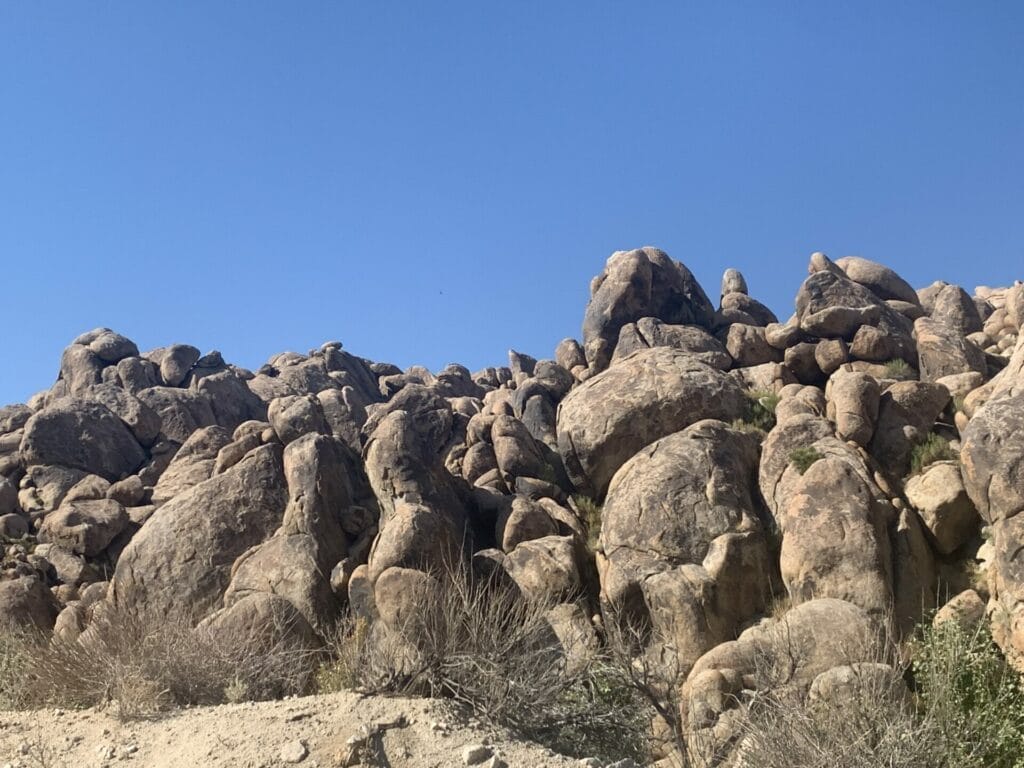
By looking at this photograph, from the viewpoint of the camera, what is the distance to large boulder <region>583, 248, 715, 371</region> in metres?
33.1

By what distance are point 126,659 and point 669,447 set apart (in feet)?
40.6

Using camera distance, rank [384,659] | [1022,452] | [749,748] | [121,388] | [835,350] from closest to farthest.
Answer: [749,748] < [384,659] < [1022,452] < [835,350] < [121,388]

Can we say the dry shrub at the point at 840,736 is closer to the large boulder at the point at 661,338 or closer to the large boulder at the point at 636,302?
the large boulder at the point at 661,338

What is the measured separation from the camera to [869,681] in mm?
12328

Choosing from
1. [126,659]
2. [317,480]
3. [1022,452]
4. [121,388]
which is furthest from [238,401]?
[1022,452]

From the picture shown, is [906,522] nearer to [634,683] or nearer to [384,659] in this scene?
[634,683]

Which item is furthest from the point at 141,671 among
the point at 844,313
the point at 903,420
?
the point at 844,313

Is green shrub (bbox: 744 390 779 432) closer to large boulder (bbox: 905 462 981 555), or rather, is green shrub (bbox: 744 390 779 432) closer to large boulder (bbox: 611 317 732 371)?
large boulder (bbox: 611 317 732 371)

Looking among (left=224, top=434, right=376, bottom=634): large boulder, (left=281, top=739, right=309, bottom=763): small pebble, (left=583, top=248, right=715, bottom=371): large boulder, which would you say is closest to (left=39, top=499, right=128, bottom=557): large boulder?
(left=224, top=434, right=376, bottom=634): large boulder

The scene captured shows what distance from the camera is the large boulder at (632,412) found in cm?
2291

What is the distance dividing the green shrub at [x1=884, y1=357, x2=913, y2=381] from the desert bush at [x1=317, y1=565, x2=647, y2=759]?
15.5 metres

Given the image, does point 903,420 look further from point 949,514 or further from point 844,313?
point 844,313

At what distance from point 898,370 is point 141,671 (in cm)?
2112

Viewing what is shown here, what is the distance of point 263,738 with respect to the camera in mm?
10172
